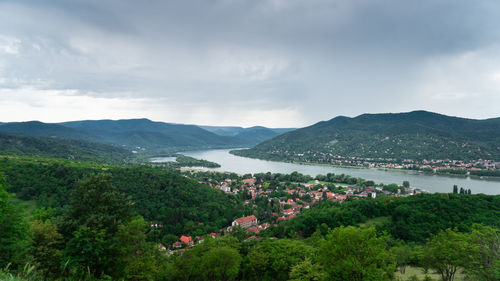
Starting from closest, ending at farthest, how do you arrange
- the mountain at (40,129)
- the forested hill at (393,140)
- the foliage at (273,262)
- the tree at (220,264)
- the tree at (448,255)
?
1. the tree at (448,255)
2. the tree at (220,264)
3. the foliage at (273,262)
4. the forested hill at (393,140)
5. the mountain at (40,129)

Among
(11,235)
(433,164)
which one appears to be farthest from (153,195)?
(433,164)

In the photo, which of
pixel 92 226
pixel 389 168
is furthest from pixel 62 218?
pixel 389 168

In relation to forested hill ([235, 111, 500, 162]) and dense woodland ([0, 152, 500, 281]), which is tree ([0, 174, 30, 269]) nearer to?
dense woodland ([0, 152, 500, 281])

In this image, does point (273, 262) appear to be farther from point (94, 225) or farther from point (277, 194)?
point (277, 194)

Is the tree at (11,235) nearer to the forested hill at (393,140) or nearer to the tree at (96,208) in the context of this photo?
the tree at (96,208)

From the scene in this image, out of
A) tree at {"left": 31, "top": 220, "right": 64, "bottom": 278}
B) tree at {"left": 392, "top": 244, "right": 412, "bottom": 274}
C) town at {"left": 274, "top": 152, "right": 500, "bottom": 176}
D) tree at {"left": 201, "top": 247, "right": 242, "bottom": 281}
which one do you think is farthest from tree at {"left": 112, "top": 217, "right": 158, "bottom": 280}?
town at {"left": 274, "top": 152, "right": 500, "bottom": 176}

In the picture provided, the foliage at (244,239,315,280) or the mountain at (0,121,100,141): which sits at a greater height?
the mountain at (0,121,100,141)

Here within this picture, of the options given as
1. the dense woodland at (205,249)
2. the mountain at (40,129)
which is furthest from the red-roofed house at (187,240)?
the mountain at (40,129)
